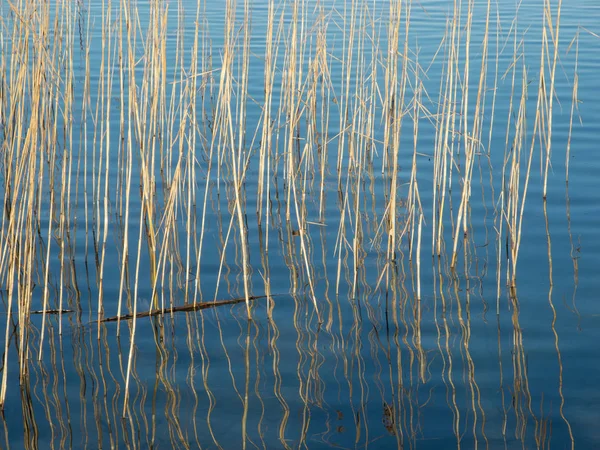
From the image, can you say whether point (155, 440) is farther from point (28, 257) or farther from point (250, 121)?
point (250, 121)

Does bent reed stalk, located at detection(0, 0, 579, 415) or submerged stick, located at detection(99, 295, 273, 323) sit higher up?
bent reed stalk, located at detection(0, 0, 579, 415)

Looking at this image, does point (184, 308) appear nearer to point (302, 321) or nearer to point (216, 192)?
point (302, 321)

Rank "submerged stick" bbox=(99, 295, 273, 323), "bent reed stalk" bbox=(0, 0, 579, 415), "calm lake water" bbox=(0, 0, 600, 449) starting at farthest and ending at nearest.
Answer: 1. "submerged stick" bbox=(99, 295, 273, 323)
2. "bent reed stalk" bbox=(0, 0, 579, 415)
3. "calm lake water" bbox=(0, 0, 600, 449)

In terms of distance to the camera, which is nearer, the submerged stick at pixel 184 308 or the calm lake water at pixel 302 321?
the calm lake water at pixel 302 321

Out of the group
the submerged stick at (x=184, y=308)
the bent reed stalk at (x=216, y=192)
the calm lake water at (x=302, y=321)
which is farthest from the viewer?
the submerged stick at (x=184, y=308)

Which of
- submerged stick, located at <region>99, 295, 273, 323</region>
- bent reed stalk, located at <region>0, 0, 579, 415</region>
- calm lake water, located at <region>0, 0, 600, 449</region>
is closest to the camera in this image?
calm lake water, located at <region>0, 0, 600, 449</region>

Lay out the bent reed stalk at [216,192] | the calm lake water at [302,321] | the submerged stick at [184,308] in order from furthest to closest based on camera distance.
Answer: the submerged stick at [184,308] → the bent reed stalk at [216,192] → the calm lake water at [302,321]

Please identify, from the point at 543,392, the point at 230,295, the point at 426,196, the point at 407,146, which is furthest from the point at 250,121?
the point at 543,392

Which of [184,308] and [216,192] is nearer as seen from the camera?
[184,308]

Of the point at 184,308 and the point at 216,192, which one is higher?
the point at 216,192

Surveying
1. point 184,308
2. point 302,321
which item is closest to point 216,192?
point 184,308

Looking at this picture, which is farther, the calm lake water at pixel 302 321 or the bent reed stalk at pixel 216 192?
the bent reed stalk at pixel 216 192

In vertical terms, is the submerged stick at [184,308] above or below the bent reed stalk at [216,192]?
below

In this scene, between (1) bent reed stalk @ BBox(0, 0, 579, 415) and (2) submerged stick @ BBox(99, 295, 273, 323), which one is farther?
(2) submerged stick @ BBox(99, 295, 273, 323)
